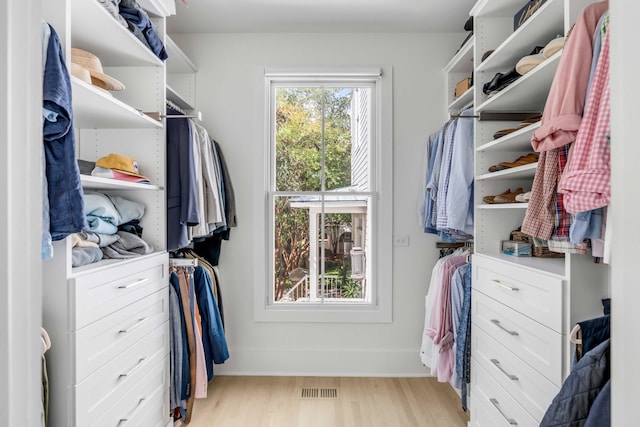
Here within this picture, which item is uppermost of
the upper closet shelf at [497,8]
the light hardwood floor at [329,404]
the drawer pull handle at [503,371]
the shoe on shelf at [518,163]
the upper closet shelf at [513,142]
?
the upper closet shelf at [497,8]

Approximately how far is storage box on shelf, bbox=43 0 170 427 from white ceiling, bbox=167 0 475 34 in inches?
21.8

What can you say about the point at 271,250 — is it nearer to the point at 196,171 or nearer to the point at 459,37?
the point at 196,171

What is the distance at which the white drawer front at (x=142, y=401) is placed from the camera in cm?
155

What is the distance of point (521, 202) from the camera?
1.78 metres

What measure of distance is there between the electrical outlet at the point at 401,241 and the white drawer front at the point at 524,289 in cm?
89

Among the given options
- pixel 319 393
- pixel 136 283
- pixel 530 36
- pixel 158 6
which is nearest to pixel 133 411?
pixel 136 283

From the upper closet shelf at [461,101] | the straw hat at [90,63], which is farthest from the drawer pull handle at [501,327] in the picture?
the straw hat at [90,63]

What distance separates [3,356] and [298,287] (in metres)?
2.53

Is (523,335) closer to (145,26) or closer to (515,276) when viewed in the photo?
(515,276)

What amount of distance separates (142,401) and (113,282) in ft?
2.11

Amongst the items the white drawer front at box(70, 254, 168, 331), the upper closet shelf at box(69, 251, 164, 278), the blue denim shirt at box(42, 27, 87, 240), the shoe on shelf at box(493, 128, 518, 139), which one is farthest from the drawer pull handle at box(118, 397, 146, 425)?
the shoe on shelf at box(493, 128, 518, 139)

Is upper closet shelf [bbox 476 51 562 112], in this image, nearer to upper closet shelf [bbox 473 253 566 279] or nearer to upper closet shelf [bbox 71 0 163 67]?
upper closet shelf [bbox 473 253 566 279]

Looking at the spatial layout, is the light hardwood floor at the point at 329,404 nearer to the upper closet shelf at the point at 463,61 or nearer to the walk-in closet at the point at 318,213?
the walk-in closet at the point at 318,213

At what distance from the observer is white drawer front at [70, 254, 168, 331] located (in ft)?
4.43
